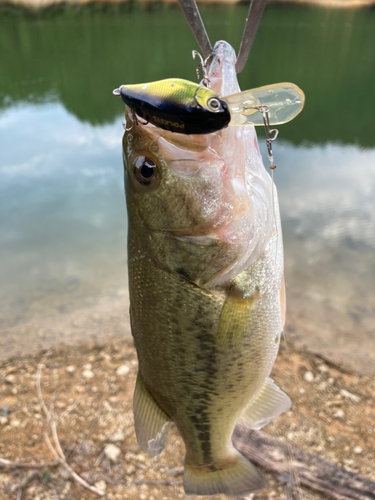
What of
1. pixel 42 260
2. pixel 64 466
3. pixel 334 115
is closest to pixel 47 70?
pixel 334 115

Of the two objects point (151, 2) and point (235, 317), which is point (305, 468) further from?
point (151, 2)

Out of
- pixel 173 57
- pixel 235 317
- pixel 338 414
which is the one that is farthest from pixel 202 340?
pixel 173 57

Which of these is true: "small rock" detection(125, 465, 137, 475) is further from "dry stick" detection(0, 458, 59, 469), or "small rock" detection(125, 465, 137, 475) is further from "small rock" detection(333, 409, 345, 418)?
"small rock" detection(333, 409, 345, 418)

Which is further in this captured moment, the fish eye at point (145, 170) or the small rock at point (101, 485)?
the small rock at point (101, 485)

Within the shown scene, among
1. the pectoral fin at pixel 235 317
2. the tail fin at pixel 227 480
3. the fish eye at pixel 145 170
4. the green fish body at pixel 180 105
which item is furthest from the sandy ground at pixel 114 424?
the green fish body at pixel 180 105

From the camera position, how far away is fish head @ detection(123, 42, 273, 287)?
118cm

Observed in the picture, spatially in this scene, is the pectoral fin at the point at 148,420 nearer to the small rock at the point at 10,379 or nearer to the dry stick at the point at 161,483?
the dry stick at the point at 161,483

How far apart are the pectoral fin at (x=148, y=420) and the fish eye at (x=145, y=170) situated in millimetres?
940

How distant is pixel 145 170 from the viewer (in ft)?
4.03

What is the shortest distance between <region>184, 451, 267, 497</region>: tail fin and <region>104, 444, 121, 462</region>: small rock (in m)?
1.24

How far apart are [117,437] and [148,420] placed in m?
1.49

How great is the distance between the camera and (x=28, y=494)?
2529 millimetres

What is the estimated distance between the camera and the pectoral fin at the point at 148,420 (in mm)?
1644

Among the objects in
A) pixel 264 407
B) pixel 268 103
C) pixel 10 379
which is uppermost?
pixel 268 103
